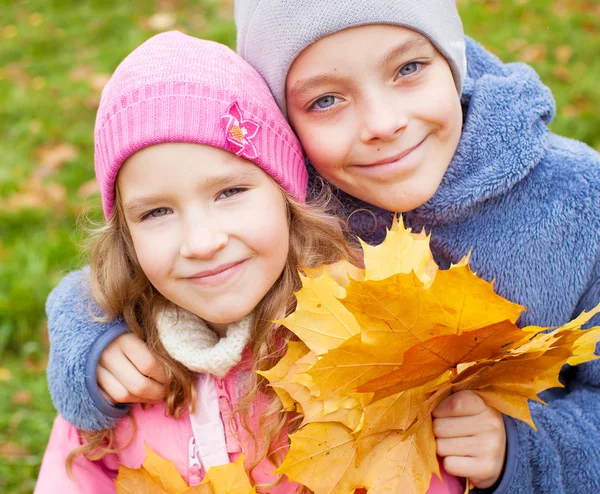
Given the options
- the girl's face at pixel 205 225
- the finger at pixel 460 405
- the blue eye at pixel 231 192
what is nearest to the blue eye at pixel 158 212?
the girl's face at pixel 205 225

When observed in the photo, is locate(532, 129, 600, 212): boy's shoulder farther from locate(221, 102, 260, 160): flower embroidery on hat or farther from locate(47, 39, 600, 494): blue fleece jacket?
locate(221, 102, 260, 160): flower embroidery on hat

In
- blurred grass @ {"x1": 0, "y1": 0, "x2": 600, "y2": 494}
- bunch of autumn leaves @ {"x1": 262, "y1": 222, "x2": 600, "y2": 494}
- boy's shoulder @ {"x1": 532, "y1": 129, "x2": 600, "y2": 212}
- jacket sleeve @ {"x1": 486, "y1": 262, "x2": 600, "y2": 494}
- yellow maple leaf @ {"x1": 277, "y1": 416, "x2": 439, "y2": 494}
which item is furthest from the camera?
blurred grass @ {"x1": 0, "y1": 0, "x2": 600, "y2": 494}

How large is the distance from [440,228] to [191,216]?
0.68m

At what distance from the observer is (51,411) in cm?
256

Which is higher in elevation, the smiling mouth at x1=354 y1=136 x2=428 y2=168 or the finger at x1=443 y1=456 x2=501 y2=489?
the smiling mouth at x1=354 y1=136 x2=428 y2=168

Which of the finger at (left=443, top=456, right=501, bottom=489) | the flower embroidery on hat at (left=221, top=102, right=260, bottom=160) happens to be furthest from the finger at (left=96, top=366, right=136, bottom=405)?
the finger at (left=443, top=456, right=501, bottom=489)

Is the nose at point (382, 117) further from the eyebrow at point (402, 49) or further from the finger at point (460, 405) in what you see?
the finger at point (460, 405)

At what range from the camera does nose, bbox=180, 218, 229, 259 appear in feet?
4.89

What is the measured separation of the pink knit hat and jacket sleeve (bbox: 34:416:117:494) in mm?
657

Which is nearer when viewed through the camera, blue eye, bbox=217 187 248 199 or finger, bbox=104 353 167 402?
blue eye, bbox=217 187 248 199

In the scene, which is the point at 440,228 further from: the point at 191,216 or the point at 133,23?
the point at 133,23

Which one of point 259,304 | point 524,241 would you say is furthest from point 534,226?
point 259,304

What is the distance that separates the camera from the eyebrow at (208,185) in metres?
1.52

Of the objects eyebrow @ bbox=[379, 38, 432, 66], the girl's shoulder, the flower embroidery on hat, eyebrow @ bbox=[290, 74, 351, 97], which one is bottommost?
the girl's shoulder
